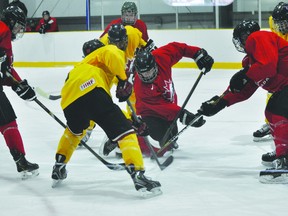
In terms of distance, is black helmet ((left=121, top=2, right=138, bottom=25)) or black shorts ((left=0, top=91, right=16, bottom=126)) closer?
black shorts ((left=0, top=91, right=16, bottom=126))

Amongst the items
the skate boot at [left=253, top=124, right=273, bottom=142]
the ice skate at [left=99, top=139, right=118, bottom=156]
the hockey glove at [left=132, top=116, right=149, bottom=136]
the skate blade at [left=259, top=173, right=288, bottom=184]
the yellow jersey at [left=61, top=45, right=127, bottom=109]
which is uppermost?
the yellow jersey at [left=61, top=45, right=127, bottom=109]

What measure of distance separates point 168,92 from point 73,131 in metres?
0.96

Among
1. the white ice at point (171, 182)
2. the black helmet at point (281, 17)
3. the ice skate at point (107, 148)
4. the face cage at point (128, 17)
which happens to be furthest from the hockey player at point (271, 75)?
the face cage at point (128, 17)

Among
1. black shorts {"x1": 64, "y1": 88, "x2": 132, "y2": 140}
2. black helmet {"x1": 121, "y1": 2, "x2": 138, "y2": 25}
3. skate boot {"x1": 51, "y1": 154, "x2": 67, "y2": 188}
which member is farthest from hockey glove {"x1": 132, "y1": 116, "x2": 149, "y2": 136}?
black helmet {"x1": 121, "y1": 2, "x2": 138, "y2": 25}

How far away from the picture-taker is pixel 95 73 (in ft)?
10.5

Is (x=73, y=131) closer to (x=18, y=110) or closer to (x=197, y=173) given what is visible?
(x=197, y=173)

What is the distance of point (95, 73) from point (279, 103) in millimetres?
1004

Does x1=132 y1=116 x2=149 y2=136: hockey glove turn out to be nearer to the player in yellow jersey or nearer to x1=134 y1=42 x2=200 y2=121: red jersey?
x1=134 y1=42 x2=200 y2=121: red jersey

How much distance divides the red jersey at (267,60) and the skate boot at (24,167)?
1.31m

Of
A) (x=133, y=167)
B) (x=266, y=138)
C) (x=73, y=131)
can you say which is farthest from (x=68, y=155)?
(x=266, y=138)

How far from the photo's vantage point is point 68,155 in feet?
11.1

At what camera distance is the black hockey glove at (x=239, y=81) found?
3.54 m

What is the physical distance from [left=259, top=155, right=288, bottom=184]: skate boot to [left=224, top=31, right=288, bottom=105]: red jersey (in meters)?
0.40

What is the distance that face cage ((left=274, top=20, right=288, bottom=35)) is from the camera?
165 inches
